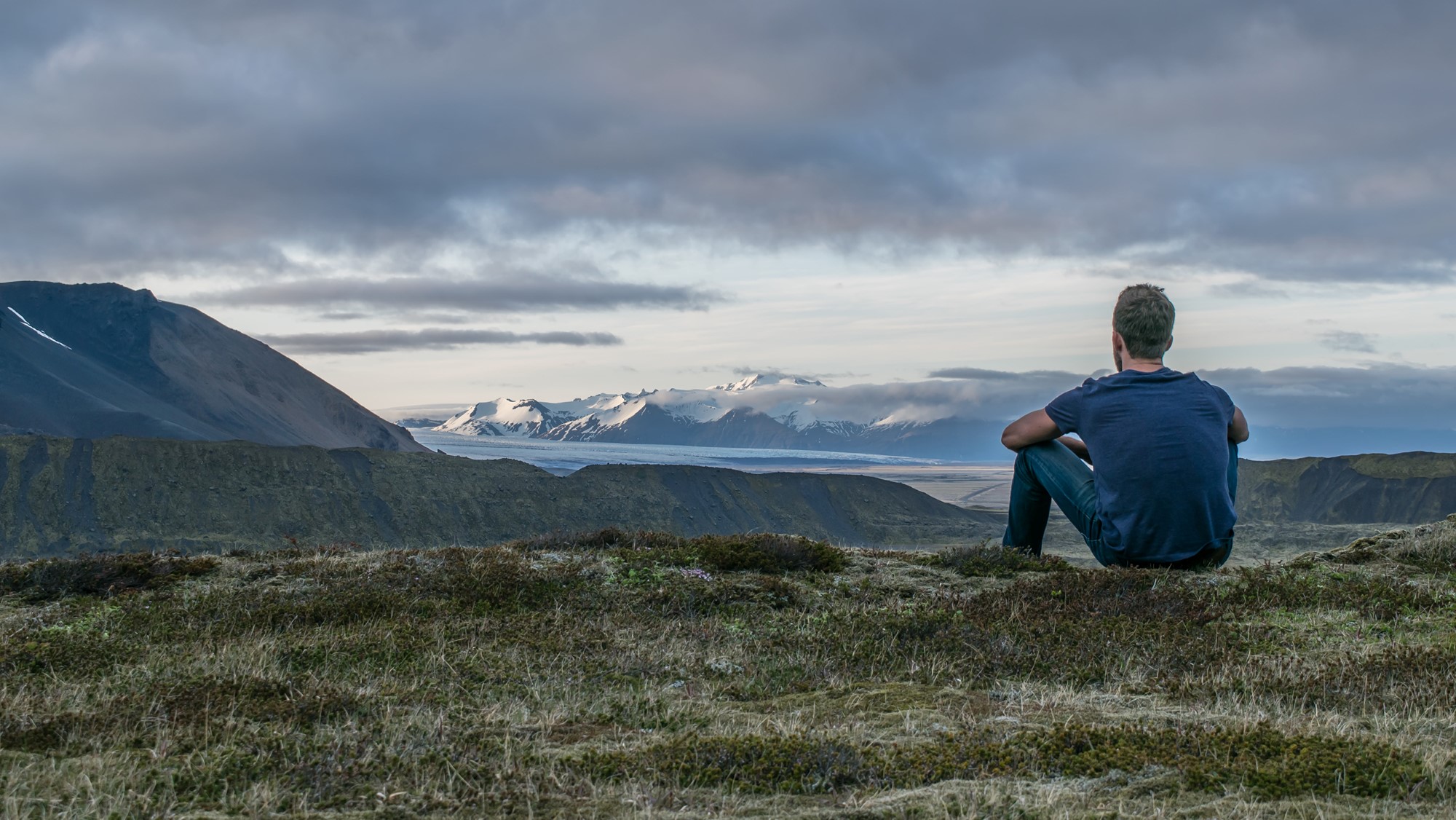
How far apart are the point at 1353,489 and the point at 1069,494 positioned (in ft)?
365

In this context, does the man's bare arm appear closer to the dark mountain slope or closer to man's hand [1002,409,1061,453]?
man's hand [1002,409,1061,453]

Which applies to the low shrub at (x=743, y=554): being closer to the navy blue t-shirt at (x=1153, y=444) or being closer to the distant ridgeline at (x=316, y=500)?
the navy blue t-shirt at (x=1153, y=444)

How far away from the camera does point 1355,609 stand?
26.7ft

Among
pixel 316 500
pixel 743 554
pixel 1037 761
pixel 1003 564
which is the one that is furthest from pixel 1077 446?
pixel 316 500

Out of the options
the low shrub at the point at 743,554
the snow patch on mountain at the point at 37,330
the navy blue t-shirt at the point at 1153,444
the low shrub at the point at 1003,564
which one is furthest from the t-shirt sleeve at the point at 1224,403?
the snow patch on mountain at the point at 37,330

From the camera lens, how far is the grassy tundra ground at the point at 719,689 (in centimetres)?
393

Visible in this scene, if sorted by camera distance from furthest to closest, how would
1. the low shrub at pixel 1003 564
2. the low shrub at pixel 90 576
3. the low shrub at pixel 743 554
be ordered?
the low shrub at pixel 743 554 → the low shrub at pixel 1003 564 → the low shrub at pixel 90 576

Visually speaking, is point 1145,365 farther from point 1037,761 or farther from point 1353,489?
point 1353,489

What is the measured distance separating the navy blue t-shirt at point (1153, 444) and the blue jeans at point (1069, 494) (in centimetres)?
21

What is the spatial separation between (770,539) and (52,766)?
7.74 metres

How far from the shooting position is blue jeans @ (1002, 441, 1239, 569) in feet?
27.4

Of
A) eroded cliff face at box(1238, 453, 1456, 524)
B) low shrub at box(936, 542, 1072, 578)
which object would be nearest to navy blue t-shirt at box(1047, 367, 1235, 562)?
low shrub at box(936, 542, 1072, 578)

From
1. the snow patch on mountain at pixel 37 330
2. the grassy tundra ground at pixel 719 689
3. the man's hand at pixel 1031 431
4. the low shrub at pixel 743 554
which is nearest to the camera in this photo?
the grassy tundra ground at pixel 719 689

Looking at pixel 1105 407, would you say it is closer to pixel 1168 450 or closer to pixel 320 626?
pixel 1168 450
